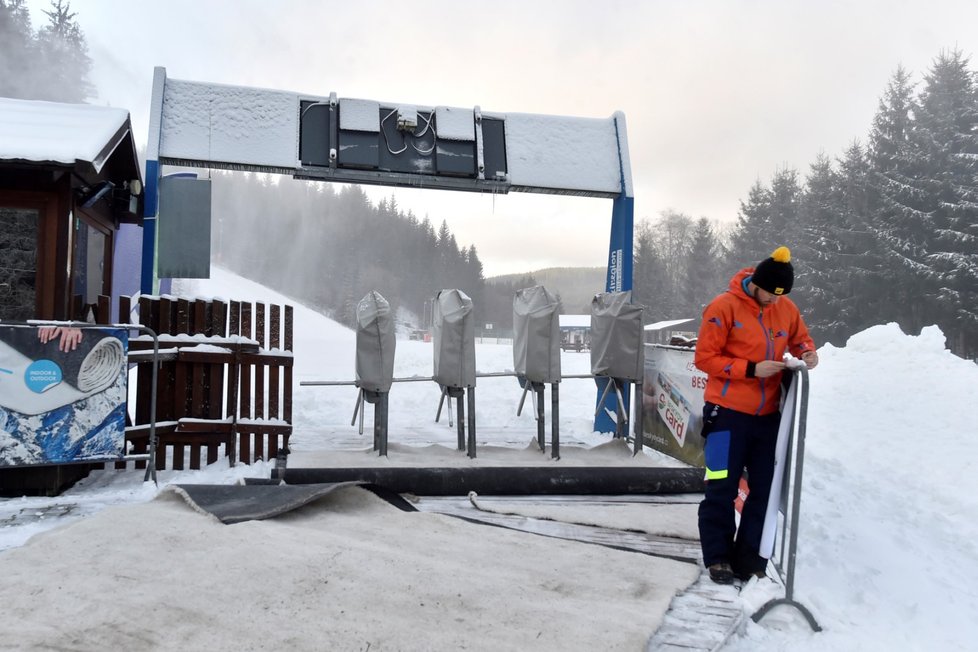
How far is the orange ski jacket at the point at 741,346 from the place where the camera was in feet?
12.8

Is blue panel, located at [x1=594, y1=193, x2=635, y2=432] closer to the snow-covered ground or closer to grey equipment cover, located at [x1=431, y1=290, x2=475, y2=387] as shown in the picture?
the snow-covered ground

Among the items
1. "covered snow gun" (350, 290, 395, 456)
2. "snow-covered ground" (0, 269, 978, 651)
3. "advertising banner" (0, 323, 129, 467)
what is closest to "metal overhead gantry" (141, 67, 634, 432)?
"covered snow gun" (350, 290, 395, 456)

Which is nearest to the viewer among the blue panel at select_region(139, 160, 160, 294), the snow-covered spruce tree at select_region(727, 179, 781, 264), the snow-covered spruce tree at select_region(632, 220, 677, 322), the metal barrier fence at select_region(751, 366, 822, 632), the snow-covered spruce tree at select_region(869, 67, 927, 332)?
the metal barrier fence at select_region(751, 366, 822, 632)

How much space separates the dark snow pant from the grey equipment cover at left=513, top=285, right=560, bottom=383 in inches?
142

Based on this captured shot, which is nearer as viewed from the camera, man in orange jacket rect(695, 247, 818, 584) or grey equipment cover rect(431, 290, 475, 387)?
man in orange jacket rect(695, 247, 818, 584)

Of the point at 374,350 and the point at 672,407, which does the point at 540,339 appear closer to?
the point at 374,350

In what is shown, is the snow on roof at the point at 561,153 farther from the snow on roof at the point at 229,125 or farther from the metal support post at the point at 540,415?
the metal support post at the point at 540,415

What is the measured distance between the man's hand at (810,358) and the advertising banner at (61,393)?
503 centimetres

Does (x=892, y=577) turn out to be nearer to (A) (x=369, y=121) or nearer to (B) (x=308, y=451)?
(B) (x=308, y=451)

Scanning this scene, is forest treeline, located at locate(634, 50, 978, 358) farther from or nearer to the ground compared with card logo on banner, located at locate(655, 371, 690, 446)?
farther from the ground

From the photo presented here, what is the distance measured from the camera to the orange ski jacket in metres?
3.90

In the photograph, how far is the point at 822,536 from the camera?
4.86m

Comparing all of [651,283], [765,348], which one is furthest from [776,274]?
[651,283]

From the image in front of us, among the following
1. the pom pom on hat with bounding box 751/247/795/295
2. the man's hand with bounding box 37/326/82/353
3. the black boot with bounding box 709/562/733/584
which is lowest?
the black boot with bounding box 709/562/733/584
